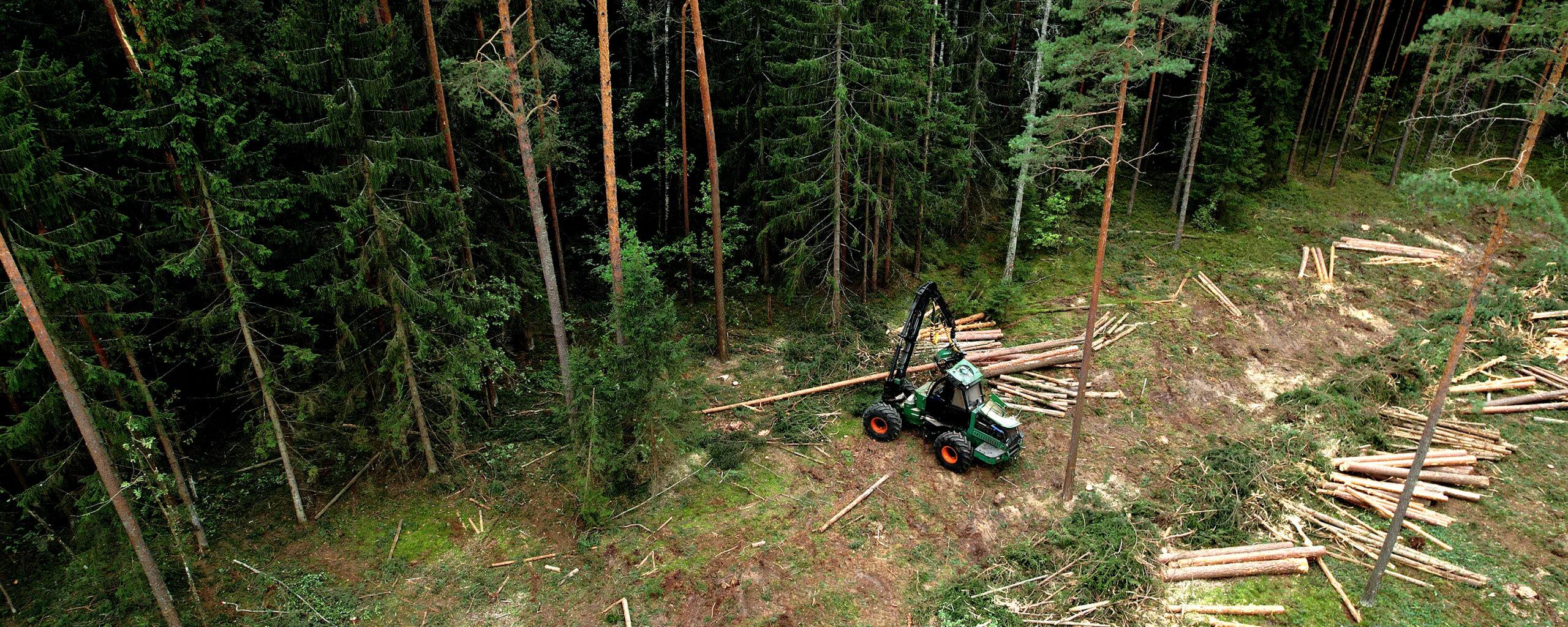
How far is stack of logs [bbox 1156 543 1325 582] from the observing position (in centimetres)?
1184

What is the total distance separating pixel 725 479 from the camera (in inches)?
566

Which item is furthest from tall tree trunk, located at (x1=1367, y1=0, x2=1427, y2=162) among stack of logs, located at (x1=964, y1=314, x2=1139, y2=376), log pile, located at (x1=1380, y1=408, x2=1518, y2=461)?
stack of logs, located at (x1=964, y1=314, x2=1139, y2=376)

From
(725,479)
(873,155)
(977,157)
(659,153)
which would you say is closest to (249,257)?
(725,479)

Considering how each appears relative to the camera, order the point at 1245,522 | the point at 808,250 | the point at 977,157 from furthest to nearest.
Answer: the point at 977,157, the point at 808,250, the point at 1245,522

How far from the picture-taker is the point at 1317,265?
21.9m

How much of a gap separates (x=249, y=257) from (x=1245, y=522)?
17852 millimetres

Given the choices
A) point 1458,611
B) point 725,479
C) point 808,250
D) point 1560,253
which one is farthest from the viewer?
point 808,250

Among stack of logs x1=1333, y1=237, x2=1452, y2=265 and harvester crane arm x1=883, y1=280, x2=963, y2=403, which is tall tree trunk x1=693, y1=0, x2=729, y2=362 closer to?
harvester crane arm x1=883, y1=280, x2=963, y2=403

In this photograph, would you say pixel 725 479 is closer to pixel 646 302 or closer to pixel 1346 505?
A: pixel 646 302

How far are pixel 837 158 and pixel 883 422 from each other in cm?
716

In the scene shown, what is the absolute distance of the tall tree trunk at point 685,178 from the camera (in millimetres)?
18673

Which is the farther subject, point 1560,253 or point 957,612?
point 957,612

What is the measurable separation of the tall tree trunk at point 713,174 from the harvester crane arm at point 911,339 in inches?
193

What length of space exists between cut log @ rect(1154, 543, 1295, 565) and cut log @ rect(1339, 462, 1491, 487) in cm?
322
